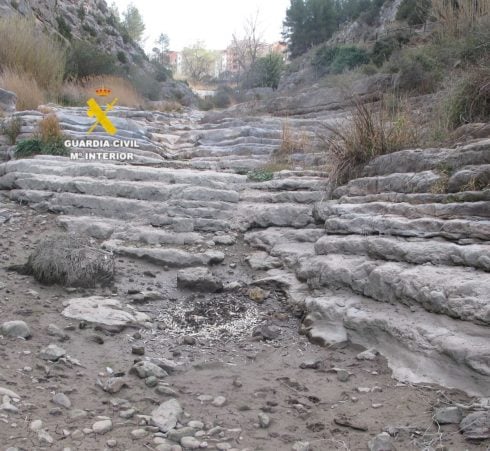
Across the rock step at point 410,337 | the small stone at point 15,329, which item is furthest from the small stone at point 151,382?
the rock step at point 410,337

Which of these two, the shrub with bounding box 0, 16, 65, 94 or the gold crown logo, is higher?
the shrub with bounding box 0, 16, 65, 94

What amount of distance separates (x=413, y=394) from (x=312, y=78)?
17237 millimetres

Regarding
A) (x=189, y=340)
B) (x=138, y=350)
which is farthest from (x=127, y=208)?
(x=138, y=350)

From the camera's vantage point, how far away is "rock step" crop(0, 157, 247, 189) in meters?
5.87

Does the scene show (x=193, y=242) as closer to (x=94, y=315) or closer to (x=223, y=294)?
(x=223, y=294)

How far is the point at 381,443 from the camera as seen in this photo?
7.09 feet

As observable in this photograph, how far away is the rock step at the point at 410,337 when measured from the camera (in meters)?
2.51

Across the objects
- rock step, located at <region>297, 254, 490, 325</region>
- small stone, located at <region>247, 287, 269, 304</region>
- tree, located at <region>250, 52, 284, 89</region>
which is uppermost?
tree, located at <region>250, 52, 284, 89</region>

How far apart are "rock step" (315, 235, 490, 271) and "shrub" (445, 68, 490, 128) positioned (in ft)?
5.98

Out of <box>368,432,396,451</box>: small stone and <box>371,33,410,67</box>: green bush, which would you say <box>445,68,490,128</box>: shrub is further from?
<box>371,33,410,67</box>: green bush

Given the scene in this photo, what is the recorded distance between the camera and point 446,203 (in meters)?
3.49

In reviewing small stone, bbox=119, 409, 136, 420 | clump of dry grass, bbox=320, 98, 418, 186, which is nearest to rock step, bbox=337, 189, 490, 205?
clump of dry grass, bbox=320, 98, 418, 186

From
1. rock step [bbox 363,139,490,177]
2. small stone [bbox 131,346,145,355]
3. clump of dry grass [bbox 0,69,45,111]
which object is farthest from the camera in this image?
clump of dry grass [bbox 0,69,45,111]

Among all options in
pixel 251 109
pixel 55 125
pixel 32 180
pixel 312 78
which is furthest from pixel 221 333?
pixel 312 78
